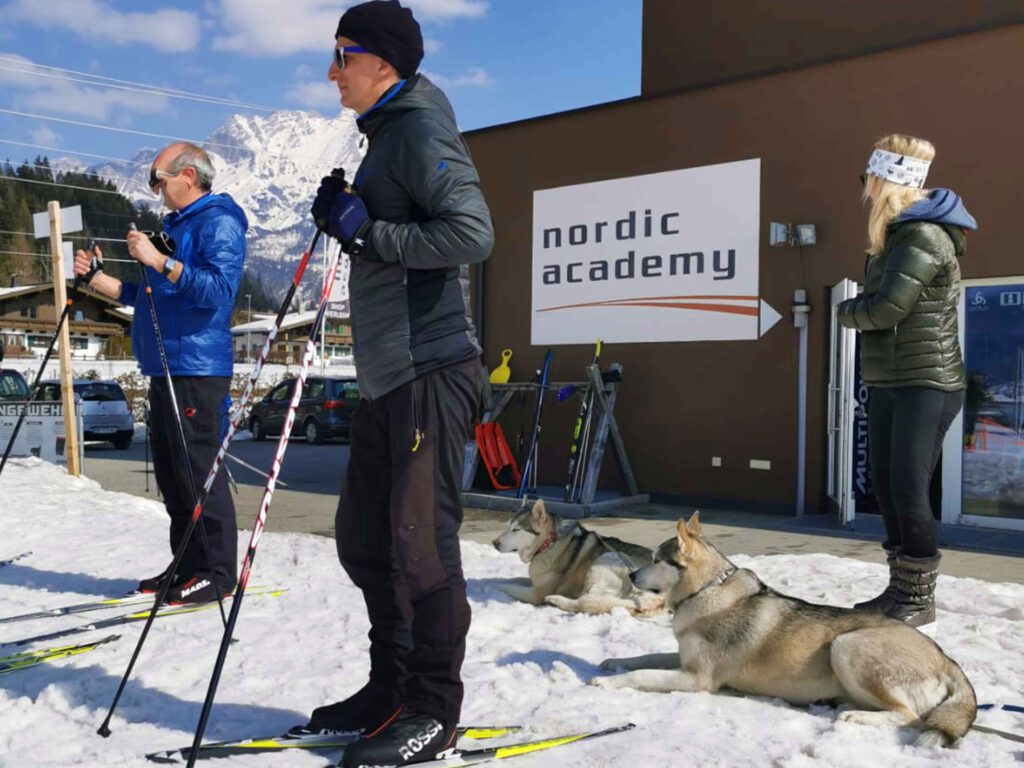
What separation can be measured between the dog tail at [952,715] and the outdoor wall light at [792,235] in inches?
254

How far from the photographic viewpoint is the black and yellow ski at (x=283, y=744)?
2752 mm

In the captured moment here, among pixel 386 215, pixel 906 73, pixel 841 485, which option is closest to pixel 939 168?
pixel 906 73

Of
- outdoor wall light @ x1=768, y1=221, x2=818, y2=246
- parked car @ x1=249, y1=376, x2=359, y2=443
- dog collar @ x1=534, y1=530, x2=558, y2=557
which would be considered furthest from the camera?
parked car @ x1=249, y1=376, x2=359, y2=443

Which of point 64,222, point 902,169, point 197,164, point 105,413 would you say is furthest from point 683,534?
point 105,413

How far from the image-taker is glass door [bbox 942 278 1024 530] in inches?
324

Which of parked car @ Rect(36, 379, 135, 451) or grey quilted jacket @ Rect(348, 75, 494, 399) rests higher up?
grey quilted jacket @ Rect(348, 75, 494, 399)

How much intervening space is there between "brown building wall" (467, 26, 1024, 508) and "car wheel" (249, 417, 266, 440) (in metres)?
12.8

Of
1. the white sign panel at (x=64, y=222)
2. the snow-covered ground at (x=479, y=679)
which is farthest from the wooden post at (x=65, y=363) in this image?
the snow-covered ground at (x=479, y=679)

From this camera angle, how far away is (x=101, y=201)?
8556 cm

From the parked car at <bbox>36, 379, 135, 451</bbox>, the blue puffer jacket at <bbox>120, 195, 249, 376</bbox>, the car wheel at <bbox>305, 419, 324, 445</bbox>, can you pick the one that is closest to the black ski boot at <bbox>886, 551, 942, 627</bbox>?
the blue puffer jacket at <bbox>120, 195, 249, 376</bbox>

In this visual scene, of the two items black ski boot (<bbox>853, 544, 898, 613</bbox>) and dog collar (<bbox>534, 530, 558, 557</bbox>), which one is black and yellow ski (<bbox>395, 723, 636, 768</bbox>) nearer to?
black ski boot (<bbox>853, 544, 898, 613</bbox>)

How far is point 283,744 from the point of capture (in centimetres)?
285

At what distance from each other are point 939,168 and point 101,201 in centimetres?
8871

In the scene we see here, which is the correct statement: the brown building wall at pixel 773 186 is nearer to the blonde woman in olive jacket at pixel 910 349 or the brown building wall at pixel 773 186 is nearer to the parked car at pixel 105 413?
the blonde woman in olive jacket at pixel 910 349
